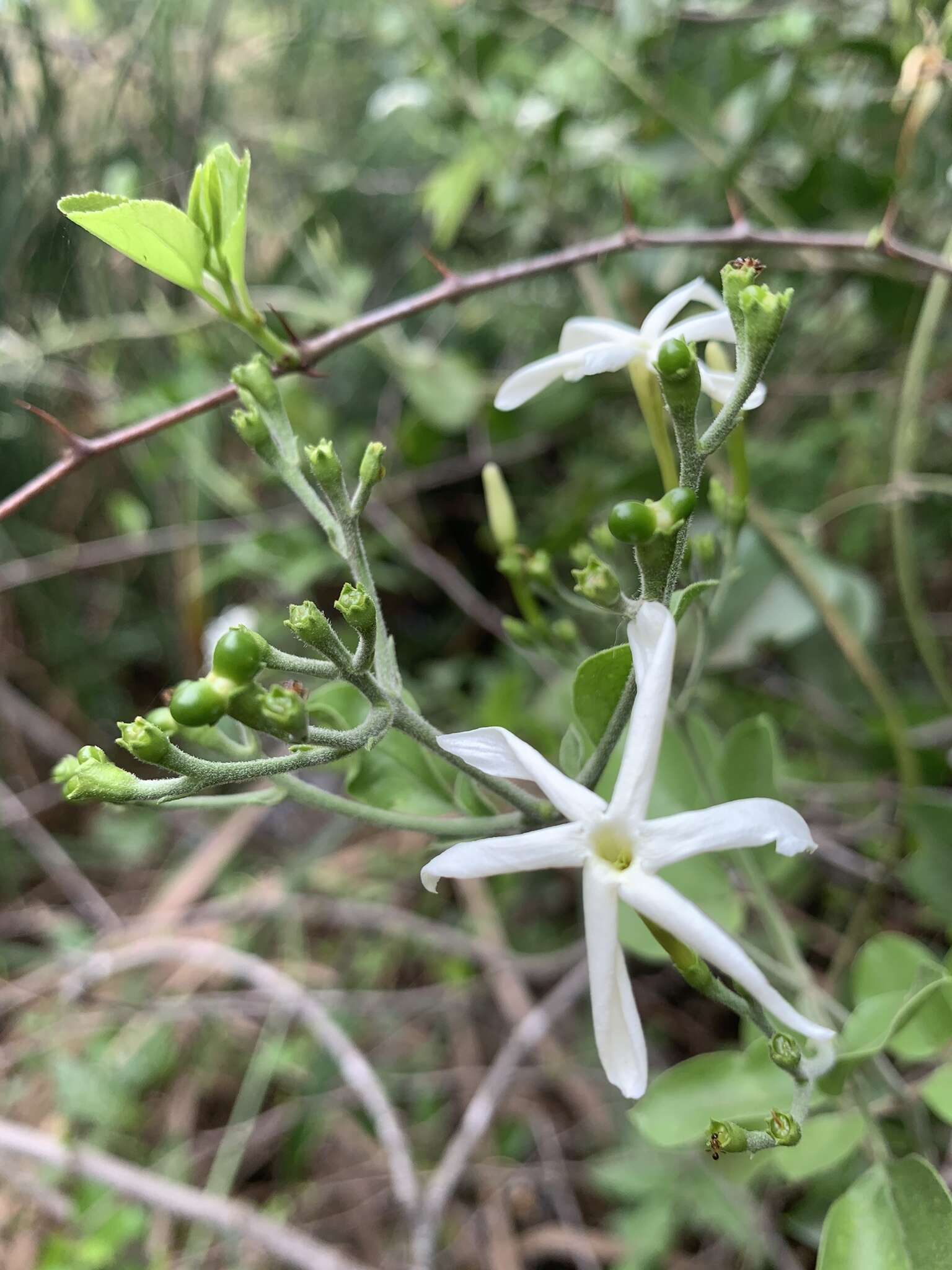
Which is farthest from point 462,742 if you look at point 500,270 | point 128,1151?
point 128,1151

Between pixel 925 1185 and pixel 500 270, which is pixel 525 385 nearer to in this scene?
pixel 500 270

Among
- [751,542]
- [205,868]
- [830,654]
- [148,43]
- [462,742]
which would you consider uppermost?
[148,43]

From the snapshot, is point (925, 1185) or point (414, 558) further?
point (414, 558)

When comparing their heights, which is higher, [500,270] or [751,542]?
[500,270]

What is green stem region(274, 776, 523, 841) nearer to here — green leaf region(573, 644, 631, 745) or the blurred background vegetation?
green leaf region(573, 644, 631, 745)

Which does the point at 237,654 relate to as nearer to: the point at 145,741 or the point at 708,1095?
the point at 145,741

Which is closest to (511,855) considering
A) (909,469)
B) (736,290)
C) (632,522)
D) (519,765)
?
(519,765)
